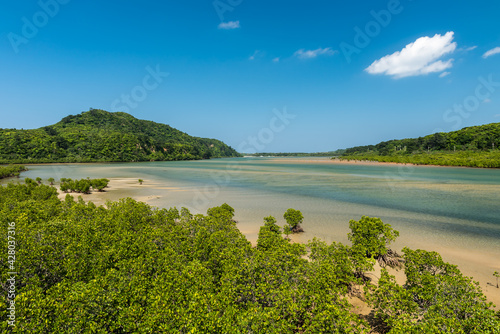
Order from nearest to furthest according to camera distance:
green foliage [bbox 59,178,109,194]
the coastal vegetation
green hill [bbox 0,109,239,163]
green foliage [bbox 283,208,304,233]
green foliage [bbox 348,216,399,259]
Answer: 1. the coastal vegetation
2. green foliage [bbox 348,216,399,259]
3. green foliage [bbox 283,208,304,233]
4. green foliage [bbox 59,178,109,194]
5. green hill [bbox 0,109,239,163]

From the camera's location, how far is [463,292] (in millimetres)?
6352

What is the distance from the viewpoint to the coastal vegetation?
4844 mm

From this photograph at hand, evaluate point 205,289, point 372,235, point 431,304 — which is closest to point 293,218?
point 372,235

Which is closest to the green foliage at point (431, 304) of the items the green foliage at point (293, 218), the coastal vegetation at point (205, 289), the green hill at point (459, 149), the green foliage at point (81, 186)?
the coastal vegetation at point (205, 289)

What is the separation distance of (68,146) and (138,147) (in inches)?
1756

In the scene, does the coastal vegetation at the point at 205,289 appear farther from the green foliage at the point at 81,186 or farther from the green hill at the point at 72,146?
the green hill at the point at 72,146

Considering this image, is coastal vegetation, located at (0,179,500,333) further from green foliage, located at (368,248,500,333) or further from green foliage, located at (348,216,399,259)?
green foliage, located at (348,216,399,259)

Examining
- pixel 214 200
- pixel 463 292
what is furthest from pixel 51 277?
pixel 214 200

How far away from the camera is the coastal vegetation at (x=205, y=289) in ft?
15.9

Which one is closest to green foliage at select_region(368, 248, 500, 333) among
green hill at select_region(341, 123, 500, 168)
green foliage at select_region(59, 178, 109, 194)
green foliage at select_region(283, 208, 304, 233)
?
green foliage at select_region(283, 208, 304, 233)

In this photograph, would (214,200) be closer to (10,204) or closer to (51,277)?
(10,204)

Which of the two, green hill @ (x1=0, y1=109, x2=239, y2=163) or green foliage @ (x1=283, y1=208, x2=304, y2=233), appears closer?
green foliage @ (x1=283, y1=208, x2=304, y2=233)

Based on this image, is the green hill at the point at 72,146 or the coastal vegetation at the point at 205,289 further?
the green hill at the point at 72,146

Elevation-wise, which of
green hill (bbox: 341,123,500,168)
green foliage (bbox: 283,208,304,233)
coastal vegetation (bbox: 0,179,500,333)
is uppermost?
green hill (bbox: 341,123,500,168)
